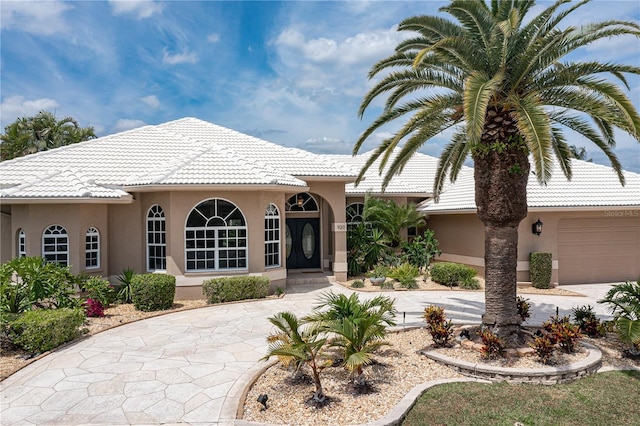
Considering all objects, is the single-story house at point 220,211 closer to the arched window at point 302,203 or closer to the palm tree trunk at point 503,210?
the arched window at point 302,203

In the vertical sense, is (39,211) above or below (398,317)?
above

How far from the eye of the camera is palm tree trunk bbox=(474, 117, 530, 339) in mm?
8289

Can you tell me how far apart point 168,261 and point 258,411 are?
873 centimetres

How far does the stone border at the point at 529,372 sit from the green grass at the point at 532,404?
150 millimetres

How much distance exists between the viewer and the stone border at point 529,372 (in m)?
7.16

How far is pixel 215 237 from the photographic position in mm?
13992

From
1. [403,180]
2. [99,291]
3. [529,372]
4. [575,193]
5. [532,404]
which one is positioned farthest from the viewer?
[403,180]

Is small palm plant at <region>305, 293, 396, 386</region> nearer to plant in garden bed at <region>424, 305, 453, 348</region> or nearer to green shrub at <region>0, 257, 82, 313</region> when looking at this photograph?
plant in garden bed at <region>424, 305, 453, 348</region>

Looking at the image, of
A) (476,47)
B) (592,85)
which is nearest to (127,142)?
(476,47)

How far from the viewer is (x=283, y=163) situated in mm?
17250

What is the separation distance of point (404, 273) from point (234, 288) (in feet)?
22.7

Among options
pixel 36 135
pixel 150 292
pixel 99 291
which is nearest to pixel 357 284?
pixel 150 292

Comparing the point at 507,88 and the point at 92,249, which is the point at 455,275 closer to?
the point at 507,88

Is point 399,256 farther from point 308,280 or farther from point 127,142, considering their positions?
point 127,142
